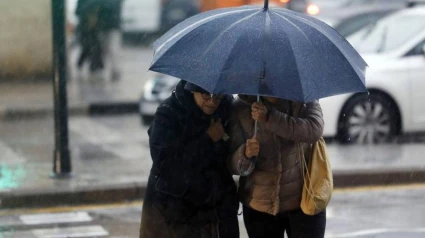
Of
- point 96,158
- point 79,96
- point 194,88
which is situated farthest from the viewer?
point 79,96

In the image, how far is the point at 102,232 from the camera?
25.7 feet

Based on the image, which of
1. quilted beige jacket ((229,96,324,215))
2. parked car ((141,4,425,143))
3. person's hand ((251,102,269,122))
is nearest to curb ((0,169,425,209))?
parked car ((141,4,425,143))

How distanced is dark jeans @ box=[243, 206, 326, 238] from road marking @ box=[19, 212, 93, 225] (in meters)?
3.62

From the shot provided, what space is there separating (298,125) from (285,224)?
1.83ft

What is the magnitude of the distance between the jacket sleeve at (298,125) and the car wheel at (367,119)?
257 inches

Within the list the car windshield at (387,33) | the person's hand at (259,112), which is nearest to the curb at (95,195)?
the car windshield at (387,33)

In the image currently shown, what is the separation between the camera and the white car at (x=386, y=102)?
36.8 ft

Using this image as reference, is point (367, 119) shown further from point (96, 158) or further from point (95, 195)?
point (95, 195)

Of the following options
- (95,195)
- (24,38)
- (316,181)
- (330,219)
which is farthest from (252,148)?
(24,38)

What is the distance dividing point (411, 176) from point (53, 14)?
3.79 m

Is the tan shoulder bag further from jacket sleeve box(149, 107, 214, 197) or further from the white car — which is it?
the white car

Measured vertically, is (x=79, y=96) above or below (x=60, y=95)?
below

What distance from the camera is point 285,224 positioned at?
4875mm

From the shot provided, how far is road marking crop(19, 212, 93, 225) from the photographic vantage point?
8.16m
